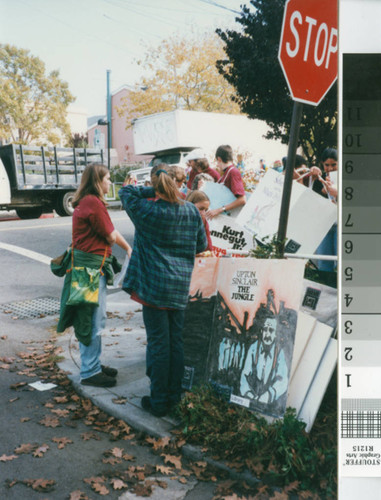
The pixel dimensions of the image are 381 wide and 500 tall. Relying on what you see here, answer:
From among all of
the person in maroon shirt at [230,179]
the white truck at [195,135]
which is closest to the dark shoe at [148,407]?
the person in maroon shirt at [230,179]

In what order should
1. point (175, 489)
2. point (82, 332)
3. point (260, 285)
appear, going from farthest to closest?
point (82, 332), point (260, 285), point (175, 489)

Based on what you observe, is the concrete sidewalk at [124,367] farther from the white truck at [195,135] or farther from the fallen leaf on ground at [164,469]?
the white truck at [195,135]

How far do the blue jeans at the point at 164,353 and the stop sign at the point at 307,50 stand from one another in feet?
5.85

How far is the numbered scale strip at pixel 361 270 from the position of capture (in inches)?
81.7

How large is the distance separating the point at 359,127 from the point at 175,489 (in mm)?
2335

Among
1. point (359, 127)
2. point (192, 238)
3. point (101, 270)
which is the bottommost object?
point (101, 270)

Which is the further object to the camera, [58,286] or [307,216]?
[58,286]

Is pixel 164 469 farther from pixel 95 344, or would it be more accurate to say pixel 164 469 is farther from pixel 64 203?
pixel 64 203

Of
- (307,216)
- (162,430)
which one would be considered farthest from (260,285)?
(162,430)

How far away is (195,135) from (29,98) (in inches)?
389

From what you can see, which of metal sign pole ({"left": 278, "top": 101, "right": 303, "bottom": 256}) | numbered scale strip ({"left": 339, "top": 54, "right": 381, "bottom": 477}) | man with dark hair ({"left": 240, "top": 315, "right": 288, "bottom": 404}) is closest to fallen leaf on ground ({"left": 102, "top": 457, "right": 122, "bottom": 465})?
man with dark hair ({"left": 240, "top": 315, "right": 288, "bottom": 404})

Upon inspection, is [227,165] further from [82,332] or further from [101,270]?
[82,332]

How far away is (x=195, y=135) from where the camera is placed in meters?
17.0

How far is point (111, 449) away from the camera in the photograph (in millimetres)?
3512
